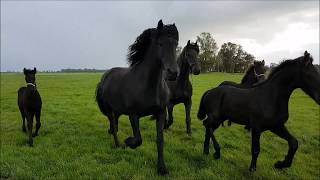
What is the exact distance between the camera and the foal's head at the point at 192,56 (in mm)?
11110

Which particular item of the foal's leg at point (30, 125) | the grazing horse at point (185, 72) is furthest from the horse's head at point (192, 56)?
the foal's leg at point (30, 125)

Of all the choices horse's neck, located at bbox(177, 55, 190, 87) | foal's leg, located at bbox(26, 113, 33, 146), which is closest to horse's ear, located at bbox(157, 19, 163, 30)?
horse's neck, located at bbox(177, 55, 190, 87)

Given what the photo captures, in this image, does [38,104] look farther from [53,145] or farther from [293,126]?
[293,126]

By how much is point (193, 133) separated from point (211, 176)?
4.37 metres

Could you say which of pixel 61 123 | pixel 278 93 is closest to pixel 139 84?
pixel 278 93

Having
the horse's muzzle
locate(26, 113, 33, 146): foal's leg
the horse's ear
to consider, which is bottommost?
locate(26, 113, 33, 146): foal's leg

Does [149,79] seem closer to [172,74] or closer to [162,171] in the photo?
[172,74]

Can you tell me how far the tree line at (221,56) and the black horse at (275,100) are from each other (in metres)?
81.5

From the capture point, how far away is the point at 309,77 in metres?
6.93

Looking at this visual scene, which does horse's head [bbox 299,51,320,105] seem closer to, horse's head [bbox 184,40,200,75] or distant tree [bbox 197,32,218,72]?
horse's head [bbox 184,40,200,75]

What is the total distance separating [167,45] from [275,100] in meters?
2.64

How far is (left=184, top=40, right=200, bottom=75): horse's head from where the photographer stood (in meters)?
11.1

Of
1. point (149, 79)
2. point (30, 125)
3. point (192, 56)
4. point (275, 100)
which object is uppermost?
point (192, 56)

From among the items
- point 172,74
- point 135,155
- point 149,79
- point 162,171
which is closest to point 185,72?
point 135,155
